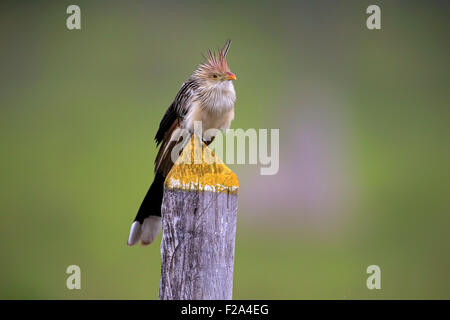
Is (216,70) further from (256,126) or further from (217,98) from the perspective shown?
(256,126)

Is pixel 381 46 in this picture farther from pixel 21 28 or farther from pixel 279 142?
pixel 21 28

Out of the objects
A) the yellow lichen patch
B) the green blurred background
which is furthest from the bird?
the green blurred background

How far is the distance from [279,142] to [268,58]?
214 cm

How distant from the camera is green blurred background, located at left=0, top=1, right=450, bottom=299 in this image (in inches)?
264

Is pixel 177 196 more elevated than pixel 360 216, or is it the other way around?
pixel 177 196

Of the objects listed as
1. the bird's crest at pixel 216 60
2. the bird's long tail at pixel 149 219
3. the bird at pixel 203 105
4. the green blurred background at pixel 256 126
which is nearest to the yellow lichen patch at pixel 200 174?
the bird's long tail at pixel 149 219

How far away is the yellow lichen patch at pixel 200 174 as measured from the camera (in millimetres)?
2000

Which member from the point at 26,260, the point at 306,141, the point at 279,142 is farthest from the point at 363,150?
the point at 26,260

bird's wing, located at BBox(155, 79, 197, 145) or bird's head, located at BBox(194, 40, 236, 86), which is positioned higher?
bird's head, located at BBox(194, 40, 236, 86)

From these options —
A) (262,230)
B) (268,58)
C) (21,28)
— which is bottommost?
(262,230)

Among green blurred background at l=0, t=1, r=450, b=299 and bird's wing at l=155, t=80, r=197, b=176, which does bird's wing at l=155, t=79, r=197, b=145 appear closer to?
bird's wing at l=155, t=80, r=197, b=176

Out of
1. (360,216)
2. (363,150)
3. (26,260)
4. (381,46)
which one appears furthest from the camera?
(381,46)
